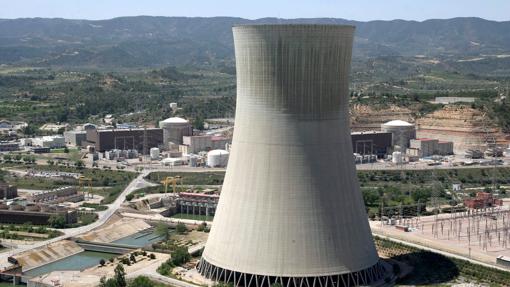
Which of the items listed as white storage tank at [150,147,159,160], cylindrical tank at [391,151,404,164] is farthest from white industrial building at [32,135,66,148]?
cylindrical tank at [391,151,404,164]

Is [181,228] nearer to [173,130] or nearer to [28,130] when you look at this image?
[173,130]

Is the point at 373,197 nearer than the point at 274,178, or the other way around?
the point at 274,178

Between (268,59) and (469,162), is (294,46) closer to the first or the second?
(268,59)

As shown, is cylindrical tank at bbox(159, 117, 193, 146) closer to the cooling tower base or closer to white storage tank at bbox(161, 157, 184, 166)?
white storage tank at bbox(161, 157, 184, 166)

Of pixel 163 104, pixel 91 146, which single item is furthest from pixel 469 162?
pixel 163 104

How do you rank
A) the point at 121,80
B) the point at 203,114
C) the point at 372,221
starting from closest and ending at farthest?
the point at 372,221, the point at 203,114, the point at 121,80

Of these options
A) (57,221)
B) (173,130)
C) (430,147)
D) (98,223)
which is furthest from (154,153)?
(57,221)
